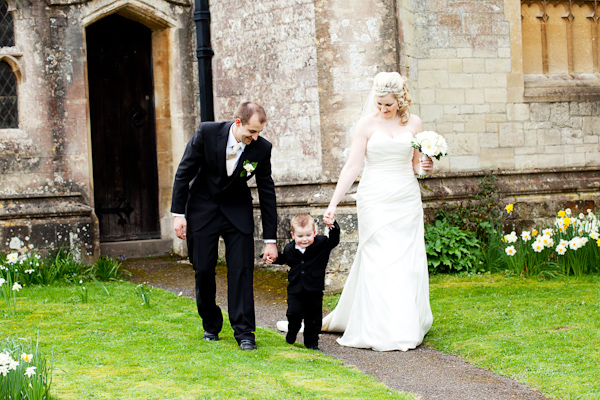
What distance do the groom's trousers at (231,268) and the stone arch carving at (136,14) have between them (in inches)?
204

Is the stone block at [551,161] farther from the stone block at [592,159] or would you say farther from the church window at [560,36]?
the church window at [560,36]

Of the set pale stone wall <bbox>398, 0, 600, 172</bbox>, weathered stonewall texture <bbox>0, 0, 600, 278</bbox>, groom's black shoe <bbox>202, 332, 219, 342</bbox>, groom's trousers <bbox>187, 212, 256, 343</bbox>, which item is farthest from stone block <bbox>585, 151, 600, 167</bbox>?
groom's black shoe <bbox>202, 332, 219, 342</bbox>

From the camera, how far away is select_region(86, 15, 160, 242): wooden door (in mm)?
10477

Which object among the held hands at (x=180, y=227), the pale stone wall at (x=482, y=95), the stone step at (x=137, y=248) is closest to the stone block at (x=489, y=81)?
the pale stone wall at (x=482, y=95)

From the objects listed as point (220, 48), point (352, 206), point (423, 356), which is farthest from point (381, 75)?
point (220, 48)

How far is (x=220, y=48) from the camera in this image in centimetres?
998

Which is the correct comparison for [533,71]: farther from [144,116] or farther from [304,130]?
[144,116]

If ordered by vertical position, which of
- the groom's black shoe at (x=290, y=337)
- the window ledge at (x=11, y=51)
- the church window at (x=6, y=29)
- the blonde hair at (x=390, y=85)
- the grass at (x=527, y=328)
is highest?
the church window at (x=6, y=29)

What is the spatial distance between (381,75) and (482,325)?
210cm

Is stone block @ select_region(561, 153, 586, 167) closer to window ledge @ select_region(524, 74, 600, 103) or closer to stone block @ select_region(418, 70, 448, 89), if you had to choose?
window ledge @ select_region(524, 74, 600, 103)

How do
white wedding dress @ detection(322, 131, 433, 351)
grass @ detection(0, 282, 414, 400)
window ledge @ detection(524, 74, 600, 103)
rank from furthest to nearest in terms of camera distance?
window ledge @ detection(524, 74, 600, 103)
white wedding dress @ detection(322, 131, 433, 351)
grass @ detection(0, 282, 414, 400)

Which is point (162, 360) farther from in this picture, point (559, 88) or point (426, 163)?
point (559, 88)

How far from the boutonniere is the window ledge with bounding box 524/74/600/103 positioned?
5.71 meters

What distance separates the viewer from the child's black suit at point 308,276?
5285 mm
